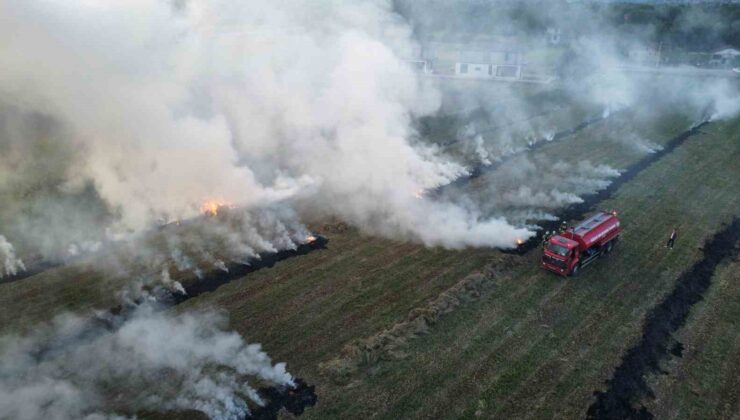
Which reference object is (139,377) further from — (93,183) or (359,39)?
(359,39)

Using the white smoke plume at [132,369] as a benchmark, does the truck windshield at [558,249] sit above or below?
below

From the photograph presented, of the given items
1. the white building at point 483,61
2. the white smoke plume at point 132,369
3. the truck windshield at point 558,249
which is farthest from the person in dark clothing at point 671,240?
the white building at point 483,61

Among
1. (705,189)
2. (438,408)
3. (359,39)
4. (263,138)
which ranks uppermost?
(359,39)

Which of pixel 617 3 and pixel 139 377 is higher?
pixel 617 3

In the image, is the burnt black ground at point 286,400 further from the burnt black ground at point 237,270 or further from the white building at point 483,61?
the white building at point 483,61

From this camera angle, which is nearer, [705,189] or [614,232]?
[614,232]

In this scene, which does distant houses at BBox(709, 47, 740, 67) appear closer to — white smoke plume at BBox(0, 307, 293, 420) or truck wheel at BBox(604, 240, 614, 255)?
truck wheel at BBox(604, 240, 614, 255)

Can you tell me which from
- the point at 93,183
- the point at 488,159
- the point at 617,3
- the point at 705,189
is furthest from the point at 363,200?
the point at 617,3
